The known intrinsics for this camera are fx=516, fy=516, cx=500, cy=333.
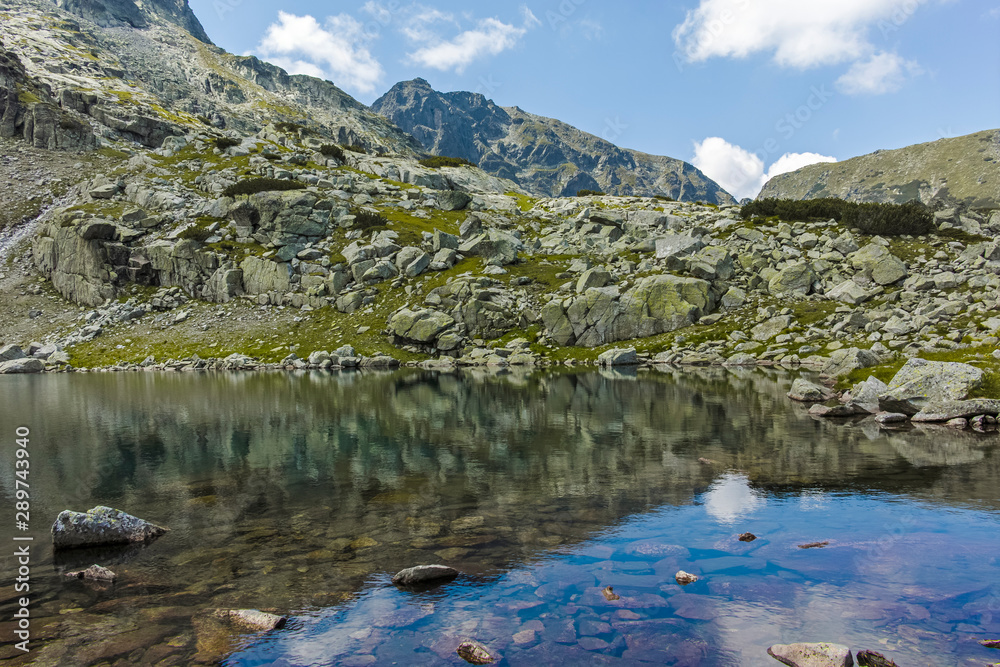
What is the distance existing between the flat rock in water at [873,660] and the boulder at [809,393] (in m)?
29.9

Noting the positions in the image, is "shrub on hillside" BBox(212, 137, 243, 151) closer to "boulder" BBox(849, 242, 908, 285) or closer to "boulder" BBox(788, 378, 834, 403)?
"boulder" BBox(849, 242, 908, 285)

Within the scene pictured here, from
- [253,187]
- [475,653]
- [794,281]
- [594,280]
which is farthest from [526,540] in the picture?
[253,187]

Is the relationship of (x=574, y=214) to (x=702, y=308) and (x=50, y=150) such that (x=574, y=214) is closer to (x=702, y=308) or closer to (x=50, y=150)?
(x=702, y=308)

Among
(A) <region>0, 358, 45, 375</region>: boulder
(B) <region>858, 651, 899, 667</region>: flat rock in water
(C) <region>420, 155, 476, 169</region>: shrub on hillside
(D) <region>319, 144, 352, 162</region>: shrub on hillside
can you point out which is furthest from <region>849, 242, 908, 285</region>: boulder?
(D) <region>319, 144, 352, 162</region>: shrub on hillside

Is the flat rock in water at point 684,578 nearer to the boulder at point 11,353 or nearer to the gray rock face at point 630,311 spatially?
the gray rock face at point 630,311

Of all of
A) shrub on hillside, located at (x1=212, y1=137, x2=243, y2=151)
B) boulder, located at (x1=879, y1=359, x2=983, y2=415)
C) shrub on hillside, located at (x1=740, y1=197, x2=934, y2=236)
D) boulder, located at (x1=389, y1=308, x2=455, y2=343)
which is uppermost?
shrub on hillside, located at (x1=212, y1=137, x2=243, y2=151)

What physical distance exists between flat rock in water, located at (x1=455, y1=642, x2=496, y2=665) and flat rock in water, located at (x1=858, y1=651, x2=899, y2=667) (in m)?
5.99

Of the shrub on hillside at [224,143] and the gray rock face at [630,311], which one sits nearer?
the gray rock face at [630,311]

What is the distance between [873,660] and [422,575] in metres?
8.48

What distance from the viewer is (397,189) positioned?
392 ft

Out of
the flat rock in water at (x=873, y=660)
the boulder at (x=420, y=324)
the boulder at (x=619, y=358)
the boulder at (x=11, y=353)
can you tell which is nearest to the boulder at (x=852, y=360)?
the boulder at (x=619, y=358)

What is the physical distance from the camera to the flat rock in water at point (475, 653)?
8.74 m

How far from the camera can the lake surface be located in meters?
9.33

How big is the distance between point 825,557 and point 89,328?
102837mm
